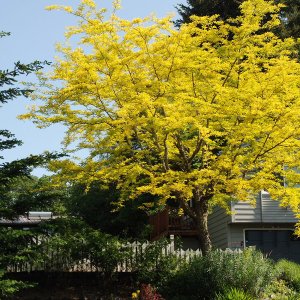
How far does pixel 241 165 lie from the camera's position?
16203 millimetres

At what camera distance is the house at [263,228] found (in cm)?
2278

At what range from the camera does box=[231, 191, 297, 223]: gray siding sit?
22.7 meters

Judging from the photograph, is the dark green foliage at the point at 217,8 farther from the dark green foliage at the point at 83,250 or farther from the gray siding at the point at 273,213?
the dark green foliage at the point at 83,250

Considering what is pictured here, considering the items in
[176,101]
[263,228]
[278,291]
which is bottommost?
[278,291]

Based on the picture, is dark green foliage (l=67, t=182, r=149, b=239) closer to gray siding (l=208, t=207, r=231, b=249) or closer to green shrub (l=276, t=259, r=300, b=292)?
gray siding (l=208, t=207, r=231, b=249)

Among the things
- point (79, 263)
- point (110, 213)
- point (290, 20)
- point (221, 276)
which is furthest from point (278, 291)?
point (290, 20)

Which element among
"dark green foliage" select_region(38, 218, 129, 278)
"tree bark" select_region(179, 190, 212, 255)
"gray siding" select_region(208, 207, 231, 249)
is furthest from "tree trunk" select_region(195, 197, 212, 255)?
"gray siding" select_region(208, 207, 231, 249)

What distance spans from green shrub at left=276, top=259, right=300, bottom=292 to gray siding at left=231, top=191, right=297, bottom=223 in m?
4.88

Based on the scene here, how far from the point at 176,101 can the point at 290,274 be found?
701cm

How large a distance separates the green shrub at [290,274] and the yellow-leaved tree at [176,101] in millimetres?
2858

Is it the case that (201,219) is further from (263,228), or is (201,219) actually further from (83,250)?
(263,228)

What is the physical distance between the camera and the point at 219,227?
24.4 meters

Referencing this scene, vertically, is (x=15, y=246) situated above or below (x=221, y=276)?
above

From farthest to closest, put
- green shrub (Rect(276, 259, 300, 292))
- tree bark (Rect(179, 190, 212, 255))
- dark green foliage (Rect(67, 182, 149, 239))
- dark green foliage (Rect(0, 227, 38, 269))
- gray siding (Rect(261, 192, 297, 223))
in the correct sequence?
dark green foliage (Rect(67, 182, 149, 239)) < gray siding (Rect(261, 192, 297, 223)) < green shrub (Rect(276, 259, 300, 292)) < tree bark (Rect(179, 190, 212, 255)) < dark green foliage (Rect(0, 227, 38, 269))
